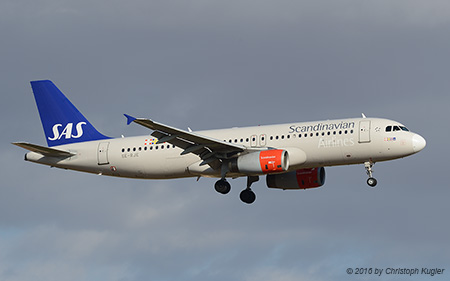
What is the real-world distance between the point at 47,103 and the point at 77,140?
3802mm

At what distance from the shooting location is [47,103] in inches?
2331

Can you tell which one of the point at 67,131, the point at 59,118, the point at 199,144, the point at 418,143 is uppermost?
the point at 59,118

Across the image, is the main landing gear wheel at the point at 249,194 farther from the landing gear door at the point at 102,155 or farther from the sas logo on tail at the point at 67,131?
the sas logo on tail at the point at 67,131

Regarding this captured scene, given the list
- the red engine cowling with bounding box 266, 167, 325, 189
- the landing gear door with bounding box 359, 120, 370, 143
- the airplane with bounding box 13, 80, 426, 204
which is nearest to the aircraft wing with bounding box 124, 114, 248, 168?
the airplane with bounding box 13, 80, 426, 204

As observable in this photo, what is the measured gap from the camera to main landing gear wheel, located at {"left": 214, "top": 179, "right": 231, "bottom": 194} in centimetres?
5281

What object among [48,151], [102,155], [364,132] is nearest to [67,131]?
[48,151]

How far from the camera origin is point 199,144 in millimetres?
50875

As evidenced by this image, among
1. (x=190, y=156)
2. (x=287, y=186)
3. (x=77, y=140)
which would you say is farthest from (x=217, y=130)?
(x=77, y=140)

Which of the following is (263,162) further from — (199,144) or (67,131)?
(67,131)

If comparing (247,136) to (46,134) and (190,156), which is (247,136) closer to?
(190,156)

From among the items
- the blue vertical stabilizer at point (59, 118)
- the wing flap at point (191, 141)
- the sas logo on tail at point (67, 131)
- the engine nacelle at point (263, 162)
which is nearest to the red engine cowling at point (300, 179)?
the engine nacelle at point (263, 162)

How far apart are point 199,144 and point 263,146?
3842 mm

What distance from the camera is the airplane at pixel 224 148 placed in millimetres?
49875

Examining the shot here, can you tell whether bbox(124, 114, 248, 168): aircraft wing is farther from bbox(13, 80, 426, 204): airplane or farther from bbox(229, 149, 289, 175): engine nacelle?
bbox(229, 149, 289, 175): engine nacelle
